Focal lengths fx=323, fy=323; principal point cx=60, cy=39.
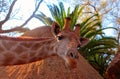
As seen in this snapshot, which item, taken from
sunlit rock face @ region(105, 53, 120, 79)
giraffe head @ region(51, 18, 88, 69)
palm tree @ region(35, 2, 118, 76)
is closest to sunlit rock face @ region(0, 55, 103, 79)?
sunlit rock face @ region(105, 53, 120, 79)

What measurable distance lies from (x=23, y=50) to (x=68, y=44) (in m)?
1.23

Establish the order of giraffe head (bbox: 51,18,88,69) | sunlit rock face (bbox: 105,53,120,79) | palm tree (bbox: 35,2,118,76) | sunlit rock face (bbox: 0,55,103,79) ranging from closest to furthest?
giraffe head (bbox: 51,18,88,69) → sunlit rock face (bbox: 105,53,120,79) → sunlit rock face (bbox: 0,55,103,79) → palm tree (bbox: 35,2,118,76)

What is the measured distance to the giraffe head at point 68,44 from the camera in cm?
549

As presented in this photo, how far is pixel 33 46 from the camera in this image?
21.4 feet

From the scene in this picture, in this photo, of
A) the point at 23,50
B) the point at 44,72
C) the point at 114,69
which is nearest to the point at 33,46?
the point at 23,50

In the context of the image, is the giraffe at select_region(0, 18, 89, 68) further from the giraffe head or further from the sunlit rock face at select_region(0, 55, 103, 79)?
the sunlit rock face at select_region(0, 55, 103, 79)

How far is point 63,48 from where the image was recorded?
5742 mm

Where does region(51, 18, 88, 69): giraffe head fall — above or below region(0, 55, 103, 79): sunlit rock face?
above

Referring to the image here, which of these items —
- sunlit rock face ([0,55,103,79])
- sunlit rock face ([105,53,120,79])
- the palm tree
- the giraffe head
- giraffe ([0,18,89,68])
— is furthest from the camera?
the palm tree

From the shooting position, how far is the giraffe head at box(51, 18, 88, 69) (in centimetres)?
549

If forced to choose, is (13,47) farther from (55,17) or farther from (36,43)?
(55,17)

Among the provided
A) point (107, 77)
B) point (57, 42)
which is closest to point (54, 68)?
point (107, 77)

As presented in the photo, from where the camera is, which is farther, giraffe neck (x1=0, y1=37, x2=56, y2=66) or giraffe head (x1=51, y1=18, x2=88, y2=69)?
giraffe neck (x1=0, y1=37, x2=56, y2=66)

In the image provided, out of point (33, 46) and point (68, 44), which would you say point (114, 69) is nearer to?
point (33, 46)
